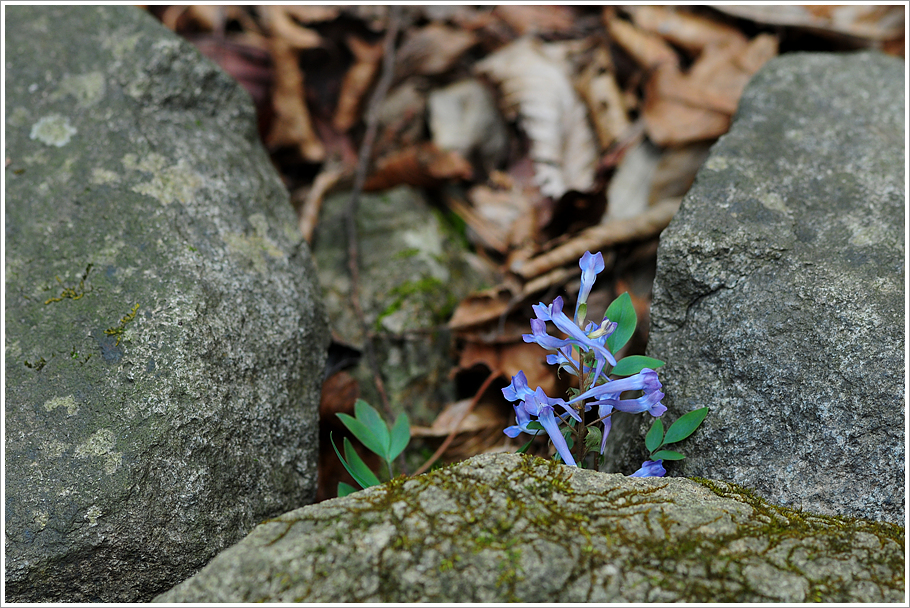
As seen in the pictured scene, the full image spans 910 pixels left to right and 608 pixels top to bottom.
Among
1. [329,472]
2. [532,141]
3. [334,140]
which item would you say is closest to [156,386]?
[329,472]

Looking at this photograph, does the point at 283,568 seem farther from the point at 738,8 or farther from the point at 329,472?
the point at 738,8

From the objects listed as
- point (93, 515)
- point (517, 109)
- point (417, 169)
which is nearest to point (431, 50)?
point (517, 109)

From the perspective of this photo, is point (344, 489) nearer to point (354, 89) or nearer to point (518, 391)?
point (518, 391)

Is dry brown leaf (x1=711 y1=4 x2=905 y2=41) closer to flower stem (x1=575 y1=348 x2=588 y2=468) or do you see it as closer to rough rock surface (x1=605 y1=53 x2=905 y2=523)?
rough rock surface (x1=605 y1=53 x2=905 y2=523)

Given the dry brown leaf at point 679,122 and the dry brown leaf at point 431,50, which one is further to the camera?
the dry brown leaf at point 431,50

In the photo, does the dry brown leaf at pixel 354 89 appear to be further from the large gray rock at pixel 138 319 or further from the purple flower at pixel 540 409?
the purple flower at pixel 540 409

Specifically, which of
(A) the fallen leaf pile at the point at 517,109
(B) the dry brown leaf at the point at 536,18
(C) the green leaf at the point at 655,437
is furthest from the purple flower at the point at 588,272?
(B) the dry brown leaf at the point at 536,18

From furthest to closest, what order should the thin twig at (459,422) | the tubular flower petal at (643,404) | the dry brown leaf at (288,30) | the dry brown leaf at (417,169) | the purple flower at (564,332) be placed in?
1. the dry brown leaf at (288,30)
2. the dry brown leaf at (417,169)
3. the thin twig at (459,422)
4. the tubular flower petal at (643,404)
5. the purple flower at (564,332)

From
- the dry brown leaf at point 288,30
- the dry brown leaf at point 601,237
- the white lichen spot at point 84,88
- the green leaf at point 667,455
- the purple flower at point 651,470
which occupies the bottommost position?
the purple flower at point 651,470
